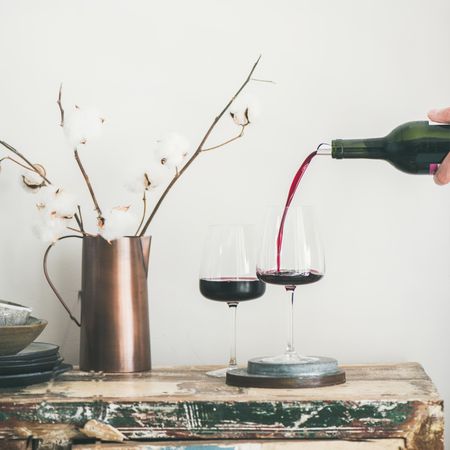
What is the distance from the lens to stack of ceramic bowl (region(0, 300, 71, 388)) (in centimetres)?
149

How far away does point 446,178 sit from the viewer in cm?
157

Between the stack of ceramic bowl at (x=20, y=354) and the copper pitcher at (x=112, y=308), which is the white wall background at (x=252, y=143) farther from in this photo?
the stack of ceramic bowl at (x=20, y=354)

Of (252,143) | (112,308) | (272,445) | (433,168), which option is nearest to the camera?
(272,445)

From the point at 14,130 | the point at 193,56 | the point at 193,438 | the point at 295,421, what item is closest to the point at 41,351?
the point at 193,438

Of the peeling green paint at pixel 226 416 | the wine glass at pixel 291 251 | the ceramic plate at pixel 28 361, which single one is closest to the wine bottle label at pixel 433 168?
the wine glass at pixel 291 251

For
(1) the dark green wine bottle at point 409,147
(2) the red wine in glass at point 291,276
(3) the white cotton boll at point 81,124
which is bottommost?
(2) the red wine in glass at point 291,276

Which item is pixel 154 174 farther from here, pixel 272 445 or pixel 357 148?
pixel 272 445

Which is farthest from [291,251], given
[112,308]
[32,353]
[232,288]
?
[32,353]

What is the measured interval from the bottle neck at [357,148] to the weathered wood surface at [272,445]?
1.84 ft

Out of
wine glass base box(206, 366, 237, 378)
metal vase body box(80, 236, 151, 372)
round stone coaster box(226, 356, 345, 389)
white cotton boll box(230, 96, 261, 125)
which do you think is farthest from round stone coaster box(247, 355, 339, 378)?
white cotton boll box(230, 96, 261, 125)

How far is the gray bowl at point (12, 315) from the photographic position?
154 centimetres

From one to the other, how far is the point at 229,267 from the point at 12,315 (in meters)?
0.43

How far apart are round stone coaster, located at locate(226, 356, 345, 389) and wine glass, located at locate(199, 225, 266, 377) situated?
144mm

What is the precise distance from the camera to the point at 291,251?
1538 mm
